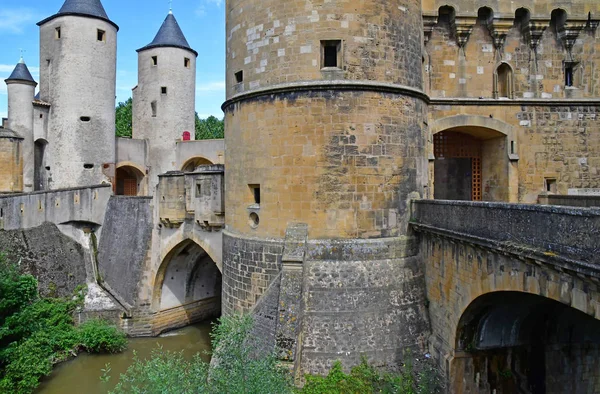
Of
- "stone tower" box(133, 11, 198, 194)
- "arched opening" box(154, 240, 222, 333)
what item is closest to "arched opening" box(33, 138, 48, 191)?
"stone tower" box(133, 11, 198, 194)

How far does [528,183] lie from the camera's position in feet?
39.1

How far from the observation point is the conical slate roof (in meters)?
24.9

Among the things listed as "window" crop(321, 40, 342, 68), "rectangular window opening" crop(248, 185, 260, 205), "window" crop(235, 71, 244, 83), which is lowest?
"rectangular window opening" crop(248, 185, 260, 205)

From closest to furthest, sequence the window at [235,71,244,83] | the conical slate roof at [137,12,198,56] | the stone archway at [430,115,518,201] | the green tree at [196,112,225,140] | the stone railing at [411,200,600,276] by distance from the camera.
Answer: the stone railing at [411,200,600,276] < the window at [235,71,244,83] < the stone archway at [430,115,518,201] < the conical slate roof at [137,12,198,56] < the green tree at [196,112,225,140]

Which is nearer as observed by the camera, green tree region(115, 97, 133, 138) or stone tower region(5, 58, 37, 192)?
stone tower region(5, 58, 37, 192)

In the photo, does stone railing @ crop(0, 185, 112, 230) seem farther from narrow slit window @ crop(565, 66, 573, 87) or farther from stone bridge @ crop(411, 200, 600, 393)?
narrow slit window @ crop(565, 66, 573, 87)

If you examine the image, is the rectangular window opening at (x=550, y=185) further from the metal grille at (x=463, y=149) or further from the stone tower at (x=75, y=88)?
the stone tower at (x=75, y=88)

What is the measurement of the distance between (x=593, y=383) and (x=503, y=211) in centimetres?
603

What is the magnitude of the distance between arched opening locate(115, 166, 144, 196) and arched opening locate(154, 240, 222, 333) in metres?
11.6

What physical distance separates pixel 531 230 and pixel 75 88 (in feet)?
65.6

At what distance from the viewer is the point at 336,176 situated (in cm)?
930

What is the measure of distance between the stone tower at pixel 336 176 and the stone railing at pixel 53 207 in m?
9.74

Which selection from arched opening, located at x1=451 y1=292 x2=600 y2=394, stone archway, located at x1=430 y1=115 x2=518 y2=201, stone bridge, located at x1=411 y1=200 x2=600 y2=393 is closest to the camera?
stone bridge, located at x1=411 y1=200 x2=600 y2=393

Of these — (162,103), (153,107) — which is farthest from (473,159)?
(153,107)
